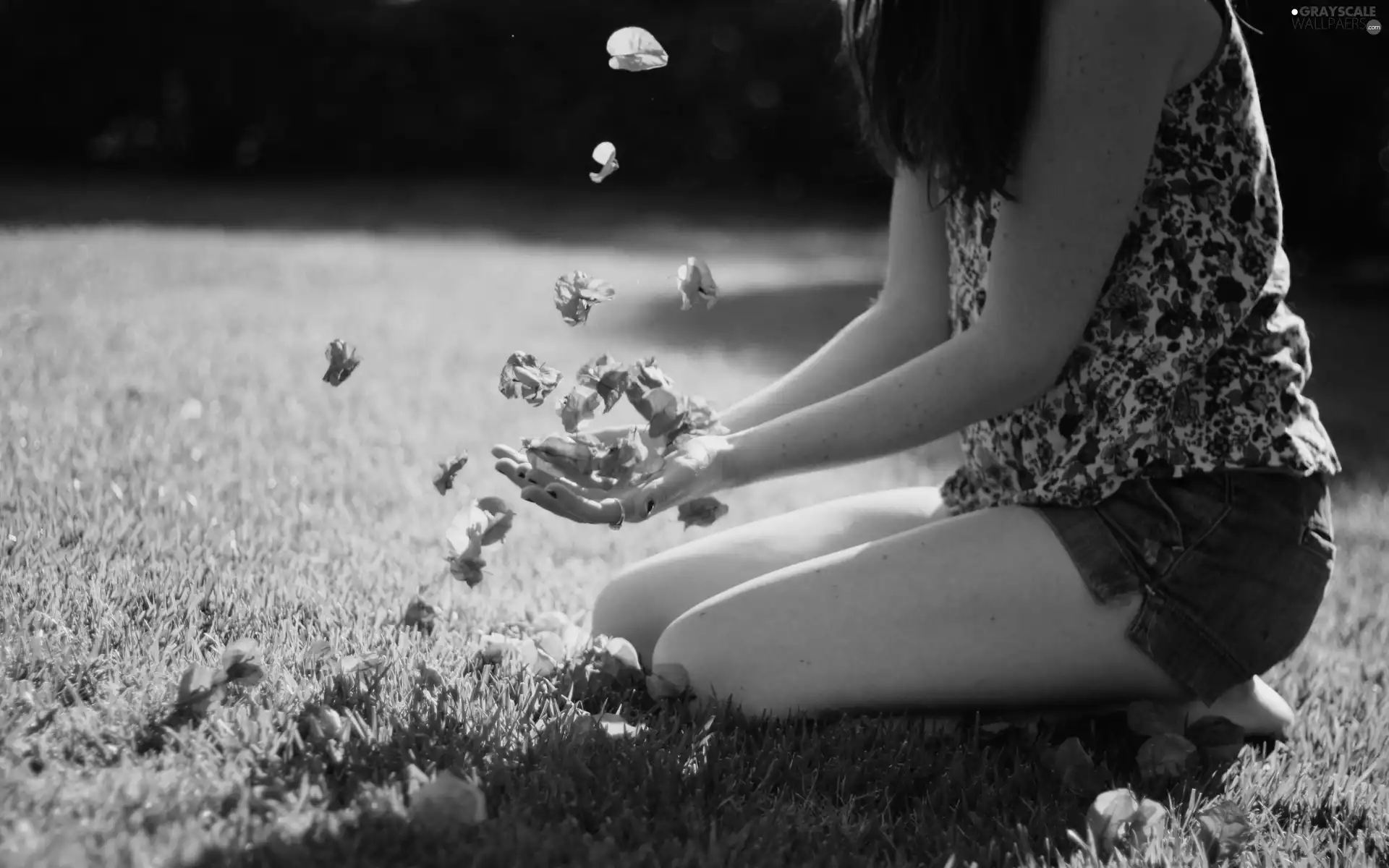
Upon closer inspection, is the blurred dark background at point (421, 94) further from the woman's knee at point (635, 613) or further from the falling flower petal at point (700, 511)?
the falling flower petal at point (700, 511)

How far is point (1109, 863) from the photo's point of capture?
4.78 feet

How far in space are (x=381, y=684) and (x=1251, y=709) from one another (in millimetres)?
1227

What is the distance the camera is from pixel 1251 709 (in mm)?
1841

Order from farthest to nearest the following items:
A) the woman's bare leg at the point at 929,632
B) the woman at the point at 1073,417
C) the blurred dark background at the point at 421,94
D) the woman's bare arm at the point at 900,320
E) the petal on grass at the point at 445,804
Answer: the blurred dark background at the point at 421,94 < the woman's bare arm at the point at 900,320 < the woman's bare leg at the point at 929,632 < the woman at the point at 1073,417 < the petal on grass at the point at 445,804

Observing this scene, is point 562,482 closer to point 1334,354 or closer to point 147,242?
point 1334,354

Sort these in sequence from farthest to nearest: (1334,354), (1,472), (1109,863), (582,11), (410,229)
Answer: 1. (582,11)
2. (410,229)
3. (1334,354)
4. (1,472)
5. (1109,863)

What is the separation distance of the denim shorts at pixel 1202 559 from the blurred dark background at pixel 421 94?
946 centimetres

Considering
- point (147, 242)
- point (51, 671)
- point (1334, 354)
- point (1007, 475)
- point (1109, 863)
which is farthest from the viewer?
point (147, 242)

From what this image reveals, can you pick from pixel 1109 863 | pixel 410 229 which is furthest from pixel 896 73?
pixel 410 229

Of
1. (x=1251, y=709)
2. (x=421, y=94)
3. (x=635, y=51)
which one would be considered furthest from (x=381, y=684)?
(x=421, y=94)

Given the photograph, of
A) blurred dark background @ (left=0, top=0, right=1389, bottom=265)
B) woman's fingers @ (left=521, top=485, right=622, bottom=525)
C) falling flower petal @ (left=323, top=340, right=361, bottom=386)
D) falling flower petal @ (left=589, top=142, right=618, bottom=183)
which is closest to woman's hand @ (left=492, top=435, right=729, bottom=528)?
woman's fingers @ (left=521, top=485, right=622, bottom=525)

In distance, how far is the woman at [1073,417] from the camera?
1.59 m

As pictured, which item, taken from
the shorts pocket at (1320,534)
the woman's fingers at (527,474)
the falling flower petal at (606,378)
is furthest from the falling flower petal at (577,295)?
the shorts pocket at (1320,534)

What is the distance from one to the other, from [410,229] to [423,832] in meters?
7.47
